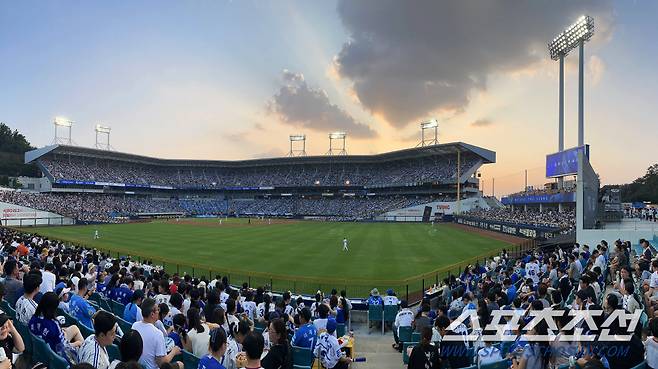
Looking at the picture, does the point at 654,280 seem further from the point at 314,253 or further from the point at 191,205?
the point at 191,205

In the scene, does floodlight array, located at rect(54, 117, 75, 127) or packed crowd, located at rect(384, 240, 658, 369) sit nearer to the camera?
packed crowd, located at rect(384, 240, 658, 369)

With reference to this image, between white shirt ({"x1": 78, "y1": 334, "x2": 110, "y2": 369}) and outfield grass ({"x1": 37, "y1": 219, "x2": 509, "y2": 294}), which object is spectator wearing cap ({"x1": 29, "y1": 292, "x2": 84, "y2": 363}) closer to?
white shirt ({"x1": 78, "y1": 334, "x2": 110, "y2": 369})

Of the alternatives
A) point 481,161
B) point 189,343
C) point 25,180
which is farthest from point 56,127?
point 189,343

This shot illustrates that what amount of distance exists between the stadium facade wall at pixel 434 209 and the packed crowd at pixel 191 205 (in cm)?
320

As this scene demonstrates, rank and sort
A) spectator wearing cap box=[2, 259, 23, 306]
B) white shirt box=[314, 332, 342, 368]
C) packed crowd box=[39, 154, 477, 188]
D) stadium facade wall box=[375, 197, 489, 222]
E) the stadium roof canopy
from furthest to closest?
packed crowd box=[39, 154, 477, 188], the stadium roof canopy, stadium facade wall box=[375, 197, 489, 222], spectator wearing cap box=[2, 259, 23, 306], white shirt box=[314, 332, 342, 368]

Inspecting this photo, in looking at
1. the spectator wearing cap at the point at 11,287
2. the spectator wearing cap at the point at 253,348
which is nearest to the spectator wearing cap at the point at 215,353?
the spectator wearing cap at the point at 253,348

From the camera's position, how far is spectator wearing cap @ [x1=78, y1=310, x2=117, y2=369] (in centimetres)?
439

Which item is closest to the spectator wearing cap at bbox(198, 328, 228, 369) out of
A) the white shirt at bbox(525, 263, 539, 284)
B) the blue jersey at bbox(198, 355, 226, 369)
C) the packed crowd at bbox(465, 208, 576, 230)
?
the blue jersey at bbox(198, 355, 226, 369)

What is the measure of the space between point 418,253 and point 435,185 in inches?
2111

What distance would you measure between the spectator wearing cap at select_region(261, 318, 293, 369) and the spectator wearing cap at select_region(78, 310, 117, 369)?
6.04ft

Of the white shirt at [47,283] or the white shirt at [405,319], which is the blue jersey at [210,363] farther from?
the white shirt at [47,283]

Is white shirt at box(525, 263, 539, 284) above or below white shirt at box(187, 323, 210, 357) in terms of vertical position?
below

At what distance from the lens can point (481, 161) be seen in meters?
77.1

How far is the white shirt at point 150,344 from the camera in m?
5.18
